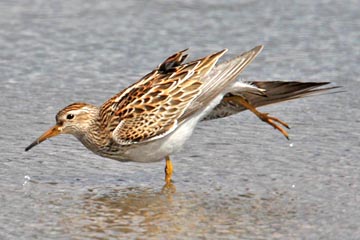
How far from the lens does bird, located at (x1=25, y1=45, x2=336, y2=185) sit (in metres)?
8.62

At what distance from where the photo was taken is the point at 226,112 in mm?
9398

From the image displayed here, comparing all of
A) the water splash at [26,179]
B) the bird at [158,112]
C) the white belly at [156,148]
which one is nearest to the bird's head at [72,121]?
the bird at [158,112]

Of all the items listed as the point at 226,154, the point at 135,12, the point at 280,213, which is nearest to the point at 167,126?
the point at 226,154

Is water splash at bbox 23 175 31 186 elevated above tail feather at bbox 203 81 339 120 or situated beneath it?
situated beneath

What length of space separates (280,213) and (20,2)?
7.60 metres

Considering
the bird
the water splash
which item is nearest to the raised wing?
the bird

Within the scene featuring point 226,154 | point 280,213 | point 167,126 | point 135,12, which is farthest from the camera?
point 135,12

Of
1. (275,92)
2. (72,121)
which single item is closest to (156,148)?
(72,121)

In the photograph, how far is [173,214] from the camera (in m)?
7.61

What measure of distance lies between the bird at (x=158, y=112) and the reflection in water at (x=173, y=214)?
0.46m

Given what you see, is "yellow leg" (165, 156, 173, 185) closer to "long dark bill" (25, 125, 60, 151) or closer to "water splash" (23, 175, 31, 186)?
"long dark bill" (25, 125, 60, 151)

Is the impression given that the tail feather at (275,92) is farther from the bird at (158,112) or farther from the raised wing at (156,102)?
the raised wing at (156,102)

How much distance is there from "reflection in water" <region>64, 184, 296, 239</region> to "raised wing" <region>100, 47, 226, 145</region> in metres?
0.57

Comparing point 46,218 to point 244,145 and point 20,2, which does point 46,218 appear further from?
point 20,2
